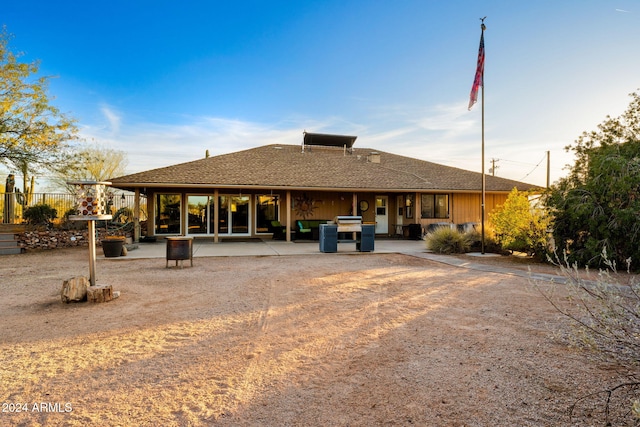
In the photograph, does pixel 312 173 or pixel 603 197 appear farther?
pixel 312 173

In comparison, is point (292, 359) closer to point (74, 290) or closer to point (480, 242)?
point (74, 290)

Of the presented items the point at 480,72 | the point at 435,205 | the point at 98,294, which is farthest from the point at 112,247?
the point at 435,205

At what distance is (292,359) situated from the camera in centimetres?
338

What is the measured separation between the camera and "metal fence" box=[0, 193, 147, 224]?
14867mm

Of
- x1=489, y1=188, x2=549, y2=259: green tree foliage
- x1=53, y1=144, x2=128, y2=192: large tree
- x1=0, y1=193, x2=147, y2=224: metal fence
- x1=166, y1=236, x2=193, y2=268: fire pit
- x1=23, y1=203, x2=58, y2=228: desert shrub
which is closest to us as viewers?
x1=166, y1=236, x2=193, y2=268: fire pit

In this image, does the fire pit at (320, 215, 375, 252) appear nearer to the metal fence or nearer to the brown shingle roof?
the brown shingle roof

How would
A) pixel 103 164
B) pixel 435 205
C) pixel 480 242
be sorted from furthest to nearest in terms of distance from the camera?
pixel 103 164 → pixel 435 205 → pixel 480 242

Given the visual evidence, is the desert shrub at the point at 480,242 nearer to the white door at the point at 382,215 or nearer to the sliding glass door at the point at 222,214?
the white door at the point at 382,215

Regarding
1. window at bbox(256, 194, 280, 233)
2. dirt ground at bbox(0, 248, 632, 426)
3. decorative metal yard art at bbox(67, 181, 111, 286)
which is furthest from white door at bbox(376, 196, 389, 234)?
decorative metal yard art at bbox(67, 181, 111, 286)

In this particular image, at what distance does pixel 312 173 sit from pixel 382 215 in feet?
16.3

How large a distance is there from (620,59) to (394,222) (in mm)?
12160

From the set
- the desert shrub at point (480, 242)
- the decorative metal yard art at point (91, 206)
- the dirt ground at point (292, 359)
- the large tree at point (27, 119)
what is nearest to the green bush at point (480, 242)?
the desert shrub at point (480, 242)

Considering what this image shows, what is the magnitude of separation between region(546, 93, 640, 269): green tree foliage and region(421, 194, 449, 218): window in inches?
351

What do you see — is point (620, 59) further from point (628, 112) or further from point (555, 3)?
point (555, 3)
